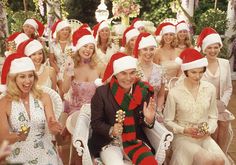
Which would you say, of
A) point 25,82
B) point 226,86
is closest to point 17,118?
point 25,82

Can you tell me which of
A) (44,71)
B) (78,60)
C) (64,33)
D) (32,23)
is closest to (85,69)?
(78,60)

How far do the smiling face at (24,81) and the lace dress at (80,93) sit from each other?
4.04 ft

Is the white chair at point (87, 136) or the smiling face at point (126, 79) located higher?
the smiling face at point (126, 79)

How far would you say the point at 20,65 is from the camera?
10.3 feet

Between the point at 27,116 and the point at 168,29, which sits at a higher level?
the point at 168,29

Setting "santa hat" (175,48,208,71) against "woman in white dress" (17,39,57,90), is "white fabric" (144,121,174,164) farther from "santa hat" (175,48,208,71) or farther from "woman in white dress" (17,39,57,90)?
"woman in white dress" (17,39,57,90)

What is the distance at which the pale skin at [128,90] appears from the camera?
3191 mm

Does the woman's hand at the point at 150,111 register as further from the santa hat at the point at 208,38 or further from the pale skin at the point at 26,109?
the santa hat at the point at 208,38

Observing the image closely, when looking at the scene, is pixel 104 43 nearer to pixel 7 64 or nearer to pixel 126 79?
pixel 126 79

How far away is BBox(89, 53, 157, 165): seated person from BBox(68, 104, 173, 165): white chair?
0.07m

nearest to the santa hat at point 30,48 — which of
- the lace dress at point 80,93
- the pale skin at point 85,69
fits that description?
the pale skin at point 85,69

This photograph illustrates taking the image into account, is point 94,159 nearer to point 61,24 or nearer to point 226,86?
point 226,86

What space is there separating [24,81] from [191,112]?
155cm

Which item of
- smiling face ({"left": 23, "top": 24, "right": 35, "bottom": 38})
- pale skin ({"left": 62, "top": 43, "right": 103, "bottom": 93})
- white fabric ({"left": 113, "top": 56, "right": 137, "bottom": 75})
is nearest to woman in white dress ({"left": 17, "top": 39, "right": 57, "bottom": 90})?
pale skin ({"left": 62, "top": 43, "right": 103, "bottom": 93})
